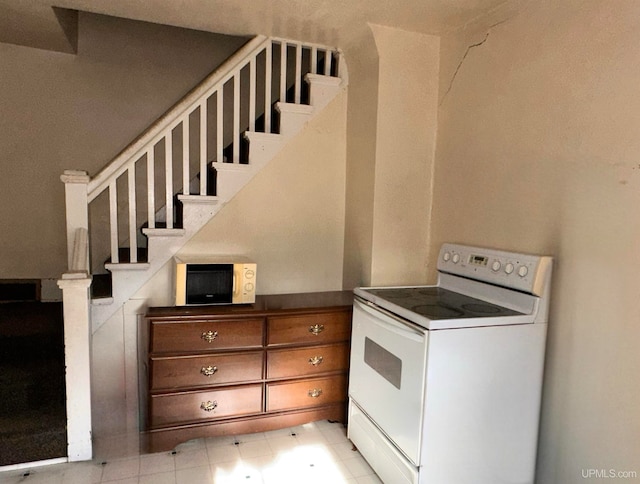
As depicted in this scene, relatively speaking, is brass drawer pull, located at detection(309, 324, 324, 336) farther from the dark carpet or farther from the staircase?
the dark carpet

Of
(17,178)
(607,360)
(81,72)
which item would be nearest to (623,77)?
(607,360)

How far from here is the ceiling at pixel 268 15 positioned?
2189 millimetres

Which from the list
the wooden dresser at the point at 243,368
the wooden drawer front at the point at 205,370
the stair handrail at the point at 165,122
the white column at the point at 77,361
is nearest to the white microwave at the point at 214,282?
the wooden dresser at the point at 243,368

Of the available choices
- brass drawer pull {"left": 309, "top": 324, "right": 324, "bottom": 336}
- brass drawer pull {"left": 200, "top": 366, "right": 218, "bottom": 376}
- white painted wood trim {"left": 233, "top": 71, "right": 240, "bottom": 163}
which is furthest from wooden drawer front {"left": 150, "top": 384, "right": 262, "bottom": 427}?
white painted wood trim {"left": 233, "top": 71, "right": 240, "bottom": 163}

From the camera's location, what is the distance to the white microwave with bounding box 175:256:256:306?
2320 mm

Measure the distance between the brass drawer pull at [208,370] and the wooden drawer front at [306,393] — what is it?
320 millimetres

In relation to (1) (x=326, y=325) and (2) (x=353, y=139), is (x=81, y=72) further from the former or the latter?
(1) (x=326, y=325)

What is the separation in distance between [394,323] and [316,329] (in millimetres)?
693

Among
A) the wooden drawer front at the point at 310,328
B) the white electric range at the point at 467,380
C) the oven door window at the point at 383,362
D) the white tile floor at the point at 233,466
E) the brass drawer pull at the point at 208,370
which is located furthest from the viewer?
the wooden drawer front at the point at 310,328

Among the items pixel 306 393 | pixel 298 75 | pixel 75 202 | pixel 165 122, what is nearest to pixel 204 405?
pixel 306 393

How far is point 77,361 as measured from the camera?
213cm

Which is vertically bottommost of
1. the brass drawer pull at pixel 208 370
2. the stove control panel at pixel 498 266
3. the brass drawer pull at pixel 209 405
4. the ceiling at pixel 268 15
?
the brass drawer pull at pixel 209 405

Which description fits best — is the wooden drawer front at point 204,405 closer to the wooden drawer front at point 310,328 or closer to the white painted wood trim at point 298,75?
the wooden drawer front at point 310,328

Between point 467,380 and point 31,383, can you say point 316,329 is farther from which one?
point 31,383
